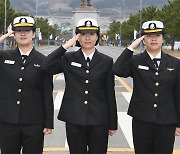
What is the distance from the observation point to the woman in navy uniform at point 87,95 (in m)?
4.02

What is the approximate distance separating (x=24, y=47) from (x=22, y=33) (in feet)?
0.48

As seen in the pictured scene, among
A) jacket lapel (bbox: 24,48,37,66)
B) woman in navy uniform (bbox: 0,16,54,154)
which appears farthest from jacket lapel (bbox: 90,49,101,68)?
jacket lapel (bbox: 24,48,37,66)

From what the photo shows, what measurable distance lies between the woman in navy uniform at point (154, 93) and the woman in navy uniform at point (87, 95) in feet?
0.69

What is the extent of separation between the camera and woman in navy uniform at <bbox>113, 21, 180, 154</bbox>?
404cm

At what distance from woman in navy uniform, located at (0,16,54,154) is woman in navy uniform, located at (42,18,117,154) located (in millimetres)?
196

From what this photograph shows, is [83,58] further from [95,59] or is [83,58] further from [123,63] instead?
[123,63]

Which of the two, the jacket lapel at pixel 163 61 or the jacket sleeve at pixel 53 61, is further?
the jacket lapel at pixel 163 61

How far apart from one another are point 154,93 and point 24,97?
4.43 feet

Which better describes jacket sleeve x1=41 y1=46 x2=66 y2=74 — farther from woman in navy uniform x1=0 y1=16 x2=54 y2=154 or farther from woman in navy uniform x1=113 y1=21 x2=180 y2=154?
woman in navy uniform x1=113 y1=21 x2=180 y2=154

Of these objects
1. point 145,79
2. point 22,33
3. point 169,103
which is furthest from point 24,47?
point 169,103

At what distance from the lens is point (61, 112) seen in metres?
4.15

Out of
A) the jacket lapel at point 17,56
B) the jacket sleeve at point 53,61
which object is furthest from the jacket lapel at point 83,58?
the jacket lapel at point 17,56

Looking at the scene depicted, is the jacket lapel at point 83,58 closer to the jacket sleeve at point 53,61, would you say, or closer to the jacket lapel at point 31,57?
the jacket sleeve at point 53,61

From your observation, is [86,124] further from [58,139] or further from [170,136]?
[58,139]
